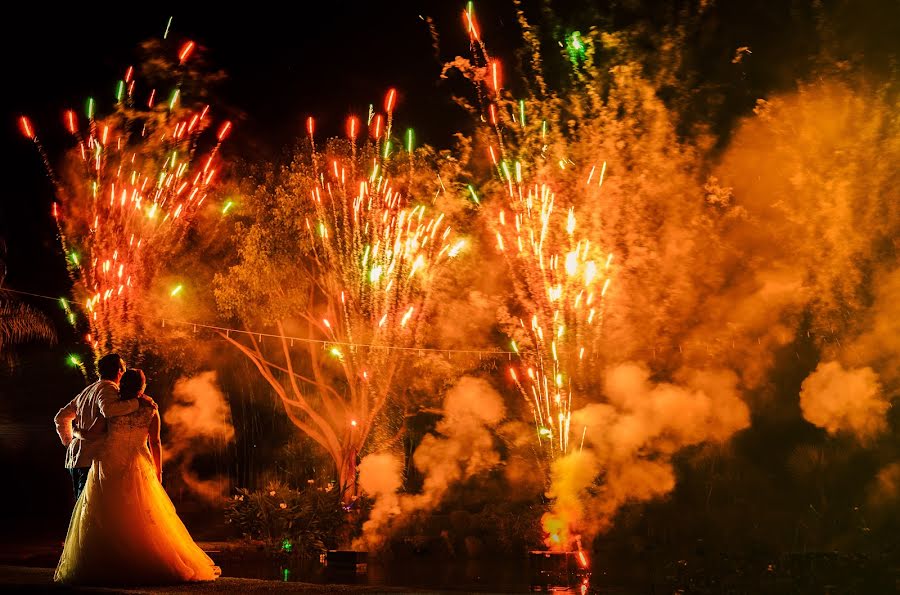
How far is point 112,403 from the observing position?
7500 mm

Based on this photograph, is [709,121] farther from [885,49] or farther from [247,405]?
[247,405]

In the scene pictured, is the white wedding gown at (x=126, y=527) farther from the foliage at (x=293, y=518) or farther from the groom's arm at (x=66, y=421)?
the foliage at (x=293, y=518)

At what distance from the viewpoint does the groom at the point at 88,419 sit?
744 cm

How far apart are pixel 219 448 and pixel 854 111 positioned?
16.5 metres

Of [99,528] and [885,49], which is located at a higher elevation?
[885,49]

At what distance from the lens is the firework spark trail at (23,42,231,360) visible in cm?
1738

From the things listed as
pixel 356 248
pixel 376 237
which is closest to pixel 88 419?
pixel 376 237

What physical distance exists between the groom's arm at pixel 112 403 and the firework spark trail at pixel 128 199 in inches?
414

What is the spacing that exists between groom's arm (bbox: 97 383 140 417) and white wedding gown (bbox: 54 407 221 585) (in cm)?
6

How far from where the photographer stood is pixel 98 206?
17594mm

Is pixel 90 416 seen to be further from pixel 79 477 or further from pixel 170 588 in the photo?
pixel 170 588

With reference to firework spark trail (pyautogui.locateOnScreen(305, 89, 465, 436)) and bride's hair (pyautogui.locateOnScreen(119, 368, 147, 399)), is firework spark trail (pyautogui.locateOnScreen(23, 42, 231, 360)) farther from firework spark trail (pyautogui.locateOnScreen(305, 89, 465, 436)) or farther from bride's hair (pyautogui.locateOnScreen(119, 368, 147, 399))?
bride's hair (pyautogui.locateOnScreen(119, 368, 147, 399))

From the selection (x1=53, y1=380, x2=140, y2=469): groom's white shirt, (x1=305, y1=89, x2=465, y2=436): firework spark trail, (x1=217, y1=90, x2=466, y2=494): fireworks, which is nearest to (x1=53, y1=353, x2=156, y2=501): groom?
(x1=53, y1=380, x2=140, y2=469): groom's white shirt

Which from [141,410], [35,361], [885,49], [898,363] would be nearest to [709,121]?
[885,49]
